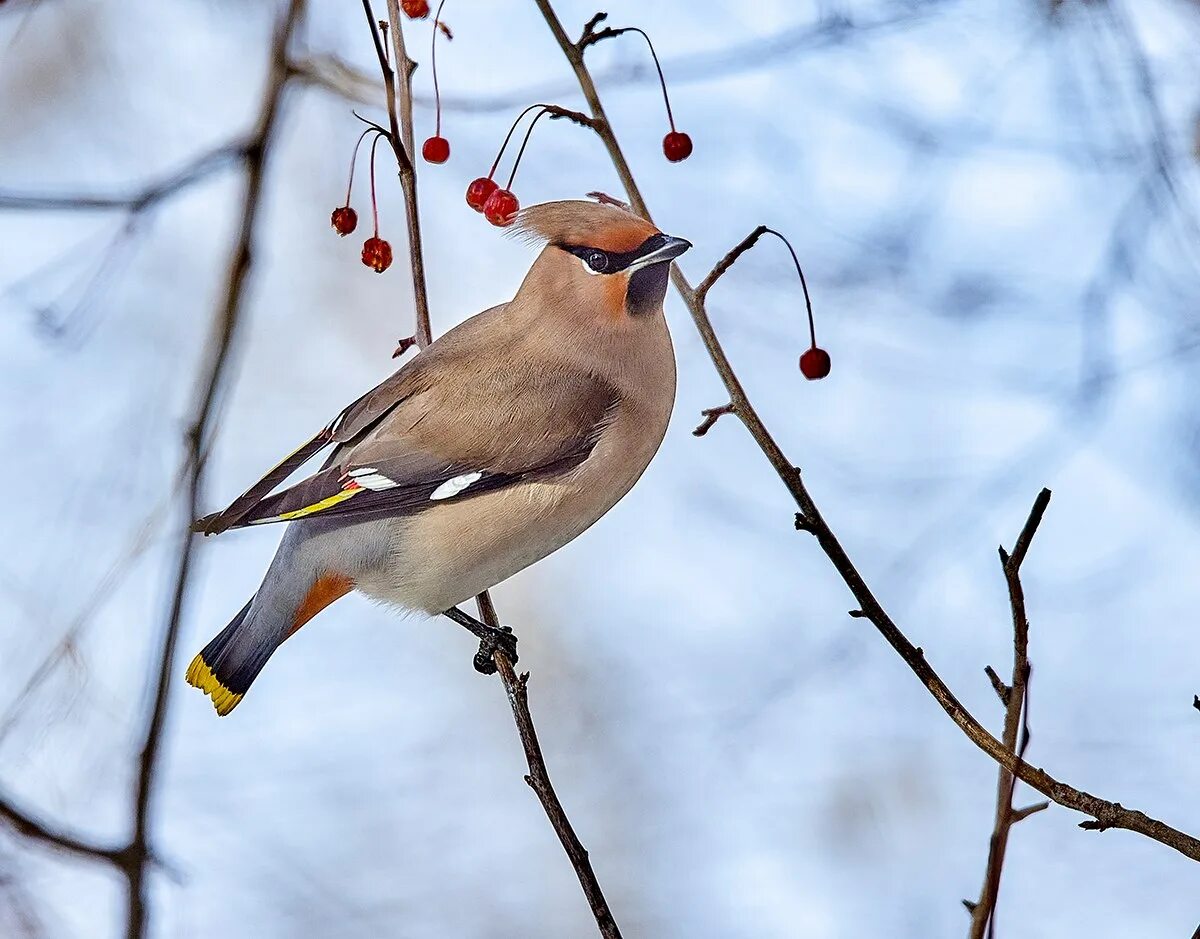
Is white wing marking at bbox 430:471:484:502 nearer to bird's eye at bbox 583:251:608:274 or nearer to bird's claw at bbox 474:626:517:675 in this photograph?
bird's claw at bbox 474:626:517:675

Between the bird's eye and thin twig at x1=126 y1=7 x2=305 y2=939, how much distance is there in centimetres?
57

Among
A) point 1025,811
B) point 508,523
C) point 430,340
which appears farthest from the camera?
point 430,340

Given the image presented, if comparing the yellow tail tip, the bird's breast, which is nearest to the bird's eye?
the bird's breast

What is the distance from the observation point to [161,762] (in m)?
1.93

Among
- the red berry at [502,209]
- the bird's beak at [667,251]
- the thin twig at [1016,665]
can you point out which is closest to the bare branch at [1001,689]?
the thin twig at [1016,665]

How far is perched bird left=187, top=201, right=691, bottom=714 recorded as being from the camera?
7.91ft

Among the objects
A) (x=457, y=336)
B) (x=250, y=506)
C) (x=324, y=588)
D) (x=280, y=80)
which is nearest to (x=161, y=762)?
(x=250, y=506)

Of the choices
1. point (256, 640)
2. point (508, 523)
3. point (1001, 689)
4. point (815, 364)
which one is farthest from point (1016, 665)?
point (256, 640)

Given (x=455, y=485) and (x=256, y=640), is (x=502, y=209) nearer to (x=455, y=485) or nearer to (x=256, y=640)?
(x=455, y=485)

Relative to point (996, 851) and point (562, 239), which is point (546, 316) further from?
point (996, 851)

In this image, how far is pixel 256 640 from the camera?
2.46m

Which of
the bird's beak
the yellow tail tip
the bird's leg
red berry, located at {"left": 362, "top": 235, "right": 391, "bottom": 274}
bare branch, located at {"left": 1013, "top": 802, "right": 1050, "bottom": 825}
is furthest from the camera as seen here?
the bird's leg

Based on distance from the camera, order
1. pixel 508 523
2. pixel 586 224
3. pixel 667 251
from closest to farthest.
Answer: pixel 667 251 → pixel 508 523 → pixel 586 224

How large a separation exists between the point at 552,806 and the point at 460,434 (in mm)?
853
